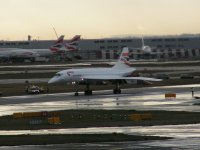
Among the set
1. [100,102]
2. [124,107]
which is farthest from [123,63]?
[124,107]

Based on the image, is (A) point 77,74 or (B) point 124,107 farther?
(A) point 77,74

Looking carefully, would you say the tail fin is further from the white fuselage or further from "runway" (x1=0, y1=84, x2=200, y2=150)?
"runway" (x1=0, y1=84, x2=200, y2=150)

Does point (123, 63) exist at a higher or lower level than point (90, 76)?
higher

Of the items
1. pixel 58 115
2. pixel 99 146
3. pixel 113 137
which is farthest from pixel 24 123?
pixel 99 146

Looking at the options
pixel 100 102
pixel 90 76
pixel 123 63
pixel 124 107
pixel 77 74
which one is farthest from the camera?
pixel 123 63

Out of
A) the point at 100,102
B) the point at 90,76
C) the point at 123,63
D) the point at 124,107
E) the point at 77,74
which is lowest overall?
the point at 124,107

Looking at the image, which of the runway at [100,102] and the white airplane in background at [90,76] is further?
the white airplane in background at [90,76]

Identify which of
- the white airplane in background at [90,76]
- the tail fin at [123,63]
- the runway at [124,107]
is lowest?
the runway at [124,107]

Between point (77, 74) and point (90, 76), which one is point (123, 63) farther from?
point (77, 74)

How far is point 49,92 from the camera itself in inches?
4067

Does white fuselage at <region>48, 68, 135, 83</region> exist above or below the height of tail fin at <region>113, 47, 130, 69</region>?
below

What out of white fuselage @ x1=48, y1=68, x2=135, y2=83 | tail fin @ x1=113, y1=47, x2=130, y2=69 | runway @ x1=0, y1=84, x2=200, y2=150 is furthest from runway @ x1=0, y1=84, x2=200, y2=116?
tail fin @ x1=113, y1=47, x2=130, y2=69

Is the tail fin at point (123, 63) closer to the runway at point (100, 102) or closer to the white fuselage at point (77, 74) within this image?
the white fuselage at point (77, 74)

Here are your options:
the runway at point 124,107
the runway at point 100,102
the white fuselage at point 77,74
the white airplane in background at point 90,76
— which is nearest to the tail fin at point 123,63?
the white airplane in background at point 90,76
